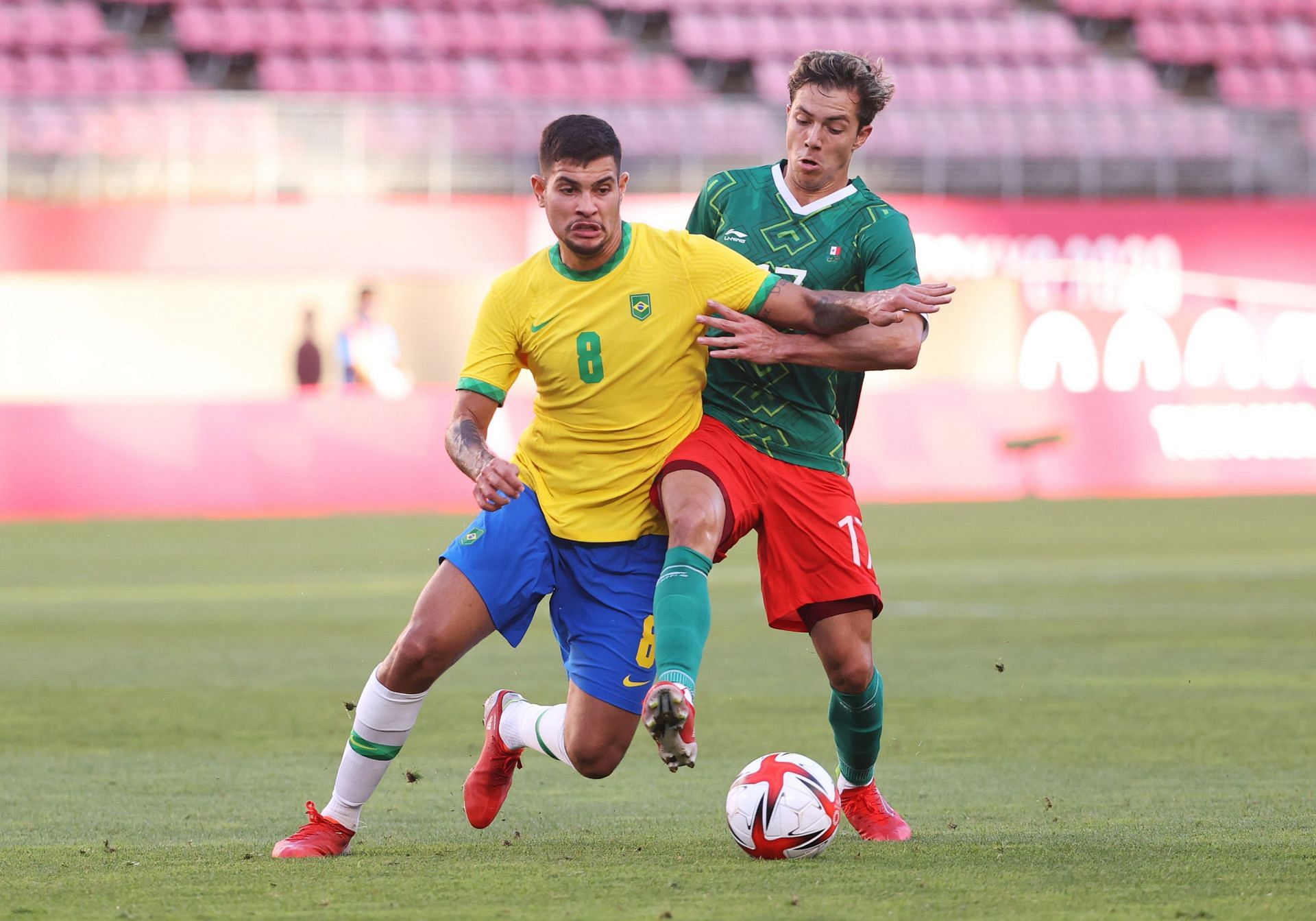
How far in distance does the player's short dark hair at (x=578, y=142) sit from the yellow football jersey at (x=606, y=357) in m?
0.31

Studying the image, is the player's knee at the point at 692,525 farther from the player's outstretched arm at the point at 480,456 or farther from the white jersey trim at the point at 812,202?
the white jersey trim at the point at 812,202

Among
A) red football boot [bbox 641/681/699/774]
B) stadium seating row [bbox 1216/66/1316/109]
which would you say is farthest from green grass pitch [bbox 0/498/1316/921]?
stadium seating row [bbox 1216/66/1316/109]

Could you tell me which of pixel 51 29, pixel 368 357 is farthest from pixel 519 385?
pixel 51 29

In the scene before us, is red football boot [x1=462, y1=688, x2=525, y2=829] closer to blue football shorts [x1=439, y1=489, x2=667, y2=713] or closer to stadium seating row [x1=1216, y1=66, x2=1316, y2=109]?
blue football shorts [x1=439, y1=489, x2=667, y2=713]

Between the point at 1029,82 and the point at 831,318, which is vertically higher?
the point at 1029,82

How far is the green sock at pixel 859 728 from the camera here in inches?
216

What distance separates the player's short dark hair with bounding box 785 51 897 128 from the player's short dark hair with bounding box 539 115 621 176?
77cm

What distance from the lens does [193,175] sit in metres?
21.4

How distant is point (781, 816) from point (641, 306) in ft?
4.64

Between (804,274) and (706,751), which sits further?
(706,751)

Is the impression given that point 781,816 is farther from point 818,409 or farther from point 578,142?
point 578,142

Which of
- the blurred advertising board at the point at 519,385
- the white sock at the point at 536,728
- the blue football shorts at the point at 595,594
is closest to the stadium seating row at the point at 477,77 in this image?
the blurred advertising board at the point at 519,385

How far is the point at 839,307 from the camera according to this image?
16.9 ft

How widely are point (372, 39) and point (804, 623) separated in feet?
71.2
